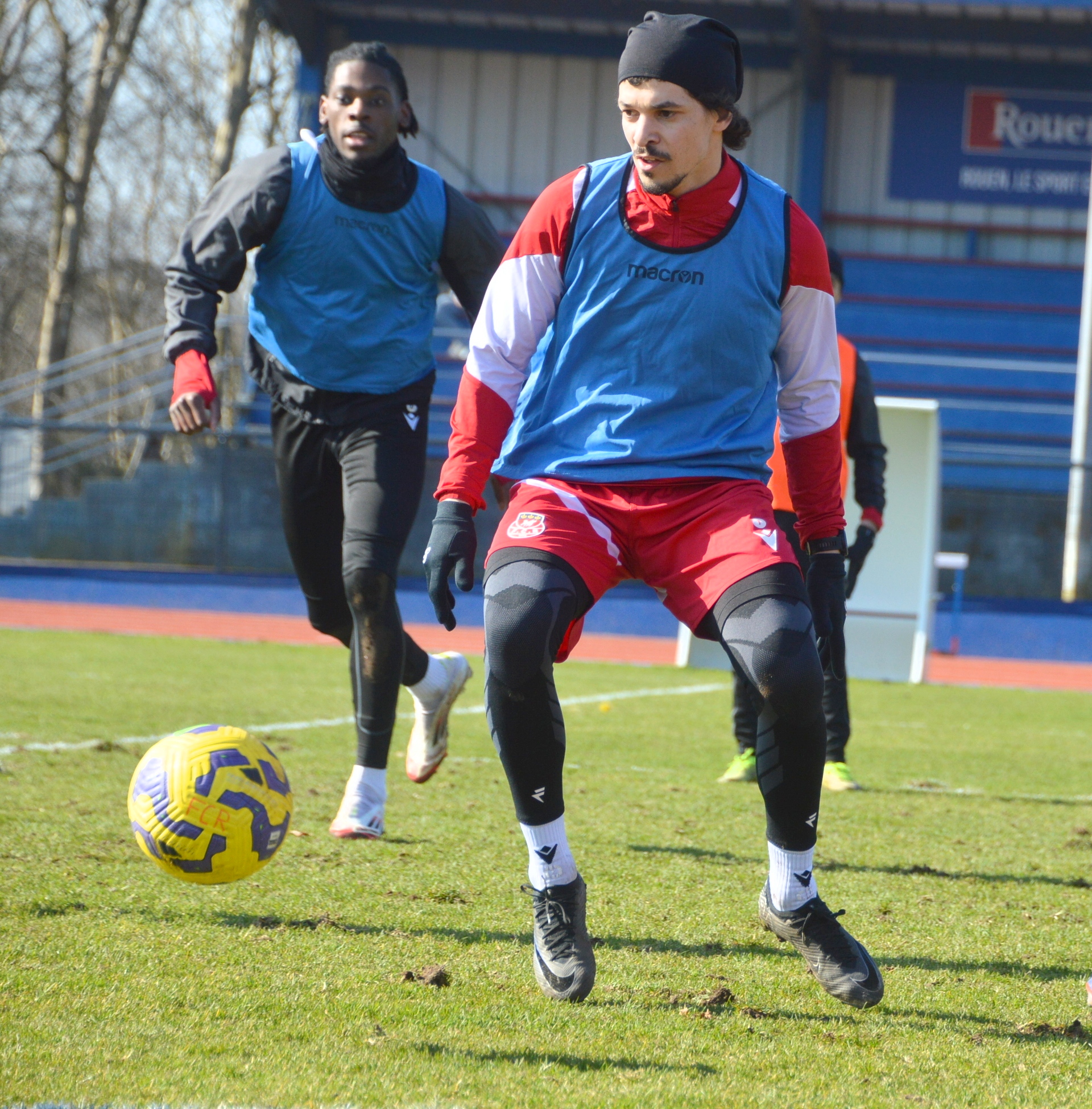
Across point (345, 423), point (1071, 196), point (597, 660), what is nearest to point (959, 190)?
point (1071, 196)

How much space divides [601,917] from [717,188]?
1.78 metres

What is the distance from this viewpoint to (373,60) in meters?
4.40

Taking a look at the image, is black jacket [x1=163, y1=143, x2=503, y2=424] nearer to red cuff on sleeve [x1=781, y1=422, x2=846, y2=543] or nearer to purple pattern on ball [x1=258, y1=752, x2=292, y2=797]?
purple pattern on ball [x1=258, y1=752, x2=292, y2=797]

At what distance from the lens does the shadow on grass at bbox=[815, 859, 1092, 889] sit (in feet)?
13.6

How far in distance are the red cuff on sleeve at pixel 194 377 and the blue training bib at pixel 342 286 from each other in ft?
1.20

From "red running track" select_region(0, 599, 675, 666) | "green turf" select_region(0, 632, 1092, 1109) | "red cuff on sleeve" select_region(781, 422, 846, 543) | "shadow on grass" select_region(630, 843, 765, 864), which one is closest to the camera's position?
"green turf" select_region(0, 632, 1092, 1109)

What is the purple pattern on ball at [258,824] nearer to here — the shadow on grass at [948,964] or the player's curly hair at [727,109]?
the shadow on grass at [948,964]

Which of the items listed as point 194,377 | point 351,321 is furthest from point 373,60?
point 194,377

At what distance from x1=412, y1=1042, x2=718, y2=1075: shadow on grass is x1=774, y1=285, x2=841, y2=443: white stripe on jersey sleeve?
1489mm

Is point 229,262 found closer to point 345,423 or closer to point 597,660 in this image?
point 345,423

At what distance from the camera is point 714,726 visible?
7984 millimetres

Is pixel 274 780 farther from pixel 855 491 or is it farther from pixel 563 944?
pixel 855 491

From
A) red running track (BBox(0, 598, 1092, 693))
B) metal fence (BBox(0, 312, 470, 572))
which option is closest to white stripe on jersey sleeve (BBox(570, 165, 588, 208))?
red running track (BBox(0, 598, 1092, 693))

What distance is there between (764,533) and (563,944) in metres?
0.97
